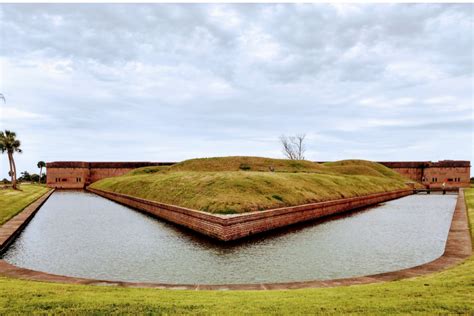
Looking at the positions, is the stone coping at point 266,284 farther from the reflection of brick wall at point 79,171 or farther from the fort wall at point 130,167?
the reflection of brick wall at point 79,171

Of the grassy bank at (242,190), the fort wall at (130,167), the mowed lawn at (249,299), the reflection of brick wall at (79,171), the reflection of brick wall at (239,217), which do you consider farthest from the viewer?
the reflection of brick wall at (79,171)

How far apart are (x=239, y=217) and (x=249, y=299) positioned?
8.97 m

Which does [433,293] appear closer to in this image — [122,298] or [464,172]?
[122,298]

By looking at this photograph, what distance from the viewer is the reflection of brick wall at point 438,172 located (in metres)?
70.9

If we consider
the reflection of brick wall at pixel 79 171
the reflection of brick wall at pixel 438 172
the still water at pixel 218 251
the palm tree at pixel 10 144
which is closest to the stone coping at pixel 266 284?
the still water at pixel 218 251

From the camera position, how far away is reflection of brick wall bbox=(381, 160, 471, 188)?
233 ft

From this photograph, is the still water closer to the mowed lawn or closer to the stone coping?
the stone coping

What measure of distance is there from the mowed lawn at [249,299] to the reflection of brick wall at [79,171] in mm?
73839

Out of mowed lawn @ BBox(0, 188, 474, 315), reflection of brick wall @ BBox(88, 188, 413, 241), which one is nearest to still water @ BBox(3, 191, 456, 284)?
reflection of brick wall @ BBox(88, 188, 413, 241)

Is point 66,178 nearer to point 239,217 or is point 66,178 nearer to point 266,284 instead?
point 239,217

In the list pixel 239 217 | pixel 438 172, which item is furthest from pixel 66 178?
pixel 438 172

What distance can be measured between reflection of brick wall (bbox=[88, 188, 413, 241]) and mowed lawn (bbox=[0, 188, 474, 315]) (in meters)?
7.75

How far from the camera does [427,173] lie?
247 feet

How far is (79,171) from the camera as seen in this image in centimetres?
7488
